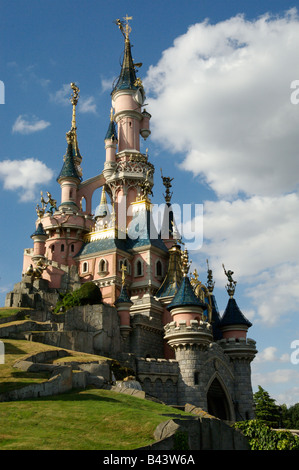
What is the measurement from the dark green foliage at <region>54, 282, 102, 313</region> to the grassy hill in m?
15.4

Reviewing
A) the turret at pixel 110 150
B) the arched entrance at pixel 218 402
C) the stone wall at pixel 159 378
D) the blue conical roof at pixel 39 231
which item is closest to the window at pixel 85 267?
the blue conical roof at pixel 39 231

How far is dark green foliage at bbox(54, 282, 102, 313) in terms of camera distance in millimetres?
39094

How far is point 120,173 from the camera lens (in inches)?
2212

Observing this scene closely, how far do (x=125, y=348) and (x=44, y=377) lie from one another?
53.1 ft

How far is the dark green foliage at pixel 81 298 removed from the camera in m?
39.1

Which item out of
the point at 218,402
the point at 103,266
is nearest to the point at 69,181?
the point at 103,266

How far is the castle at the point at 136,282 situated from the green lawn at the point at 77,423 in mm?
12033

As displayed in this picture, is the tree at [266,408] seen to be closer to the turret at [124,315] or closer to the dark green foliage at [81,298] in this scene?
the turret at [124,315]

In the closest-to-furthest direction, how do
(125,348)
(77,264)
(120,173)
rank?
(125,348) < (77,264) < (120,173)

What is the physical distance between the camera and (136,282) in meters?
48.1

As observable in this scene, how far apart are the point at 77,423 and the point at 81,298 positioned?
2132cm
